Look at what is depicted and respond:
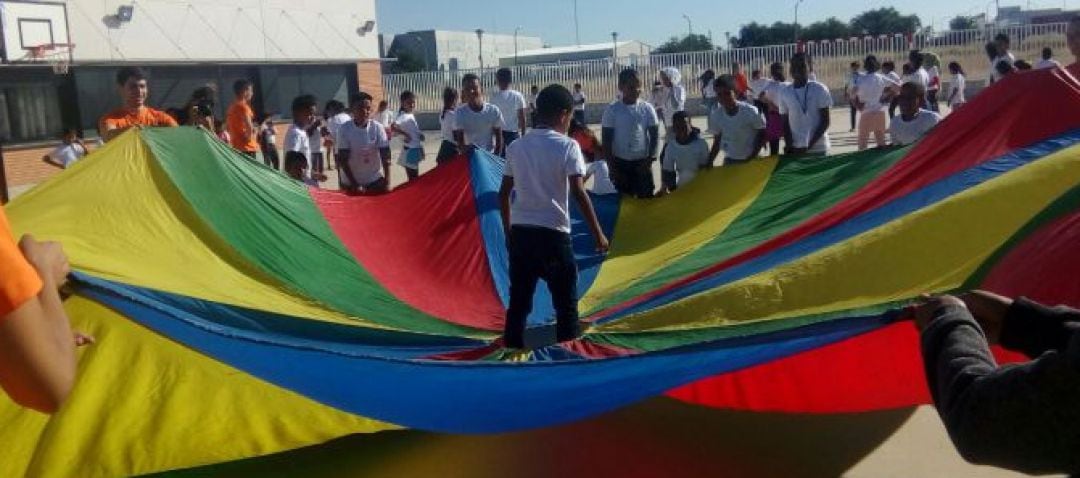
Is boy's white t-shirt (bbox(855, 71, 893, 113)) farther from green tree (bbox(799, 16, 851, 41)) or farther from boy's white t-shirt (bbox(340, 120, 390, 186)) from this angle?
green tree (bbox(799, 16, 851, 41))

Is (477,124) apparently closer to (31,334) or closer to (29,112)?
(31,334)

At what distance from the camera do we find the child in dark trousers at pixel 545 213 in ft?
15.4

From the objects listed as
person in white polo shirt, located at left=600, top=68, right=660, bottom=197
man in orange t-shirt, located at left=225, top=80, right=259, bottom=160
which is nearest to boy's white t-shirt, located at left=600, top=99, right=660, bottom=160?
person in white polo shirt, located at left=600, top=68, right=660, bottom=197

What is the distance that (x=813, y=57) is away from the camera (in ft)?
90.2

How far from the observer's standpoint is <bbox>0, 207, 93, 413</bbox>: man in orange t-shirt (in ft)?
4.54

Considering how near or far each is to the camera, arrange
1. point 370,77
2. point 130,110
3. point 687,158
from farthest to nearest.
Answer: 1. point 370,77
2. point 687,158
3. point 130,110

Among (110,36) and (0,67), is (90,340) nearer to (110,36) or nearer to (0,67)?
(0,67)

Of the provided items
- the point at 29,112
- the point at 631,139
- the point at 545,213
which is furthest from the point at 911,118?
the point at 29,112

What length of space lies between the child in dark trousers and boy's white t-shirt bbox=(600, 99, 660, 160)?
130 inches

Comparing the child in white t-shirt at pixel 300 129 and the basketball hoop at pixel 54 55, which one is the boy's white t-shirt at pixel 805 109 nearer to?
the child in white t-shirt at pixel 300 129

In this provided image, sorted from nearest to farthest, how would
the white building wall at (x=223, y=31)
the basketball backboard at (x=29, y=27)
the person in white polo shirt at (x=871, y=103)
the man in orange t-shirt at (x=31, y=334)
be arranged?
1. the man in orange t-shirt at (x=31, y=334)
2. the person in white polo shirt at (x=871, y=103)
3. the basketball backboard at (x=29, y=27)
4. the white building wall at (x=223, y=31)

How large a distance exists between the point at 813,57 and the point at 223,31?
50.5ft

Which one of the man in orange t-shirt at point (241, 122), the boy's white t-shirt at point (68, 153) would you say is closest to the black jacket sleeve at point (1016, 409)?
the man in orange t-shirt at point (241, 122)

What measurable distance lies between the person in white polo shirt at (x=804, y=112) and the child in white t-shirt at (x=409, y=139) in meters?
4.27
